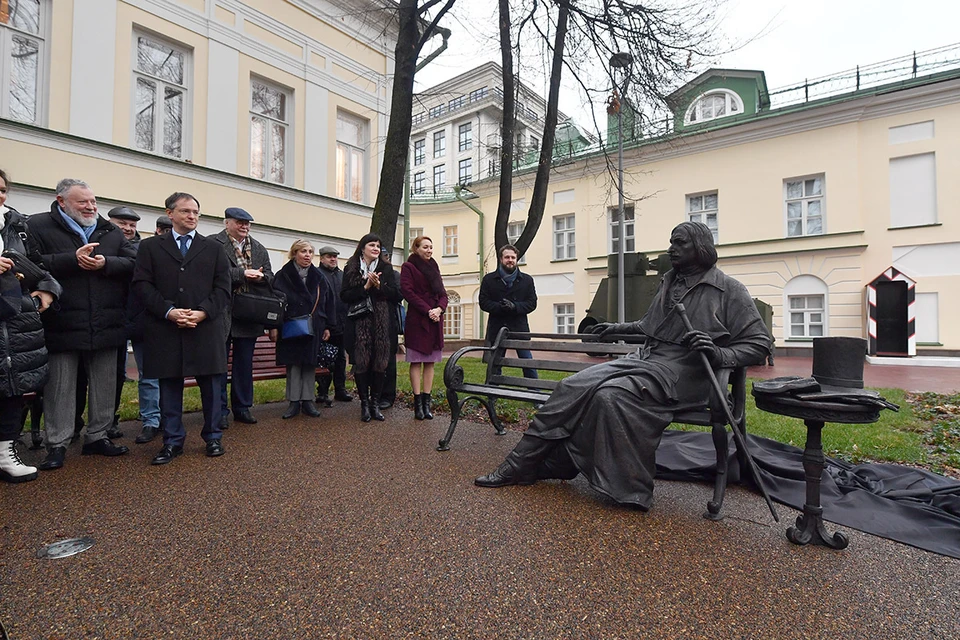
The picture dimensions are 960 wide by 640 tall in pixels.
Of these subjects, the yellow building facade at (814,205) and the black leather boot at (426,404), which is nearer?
the black leather boot at (426,404)

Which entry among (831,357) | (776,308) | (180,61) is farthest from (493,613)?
(776,308)

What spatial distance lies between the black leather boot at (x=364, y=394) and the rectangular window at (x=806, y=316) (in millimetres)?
15784

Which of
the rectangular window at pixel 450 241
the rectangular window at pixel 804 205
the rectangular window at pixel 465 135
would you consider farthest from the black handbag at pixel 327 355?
the rectangular window at pixel 465 135

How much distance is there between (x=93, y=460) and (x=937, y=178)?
64.3 feet

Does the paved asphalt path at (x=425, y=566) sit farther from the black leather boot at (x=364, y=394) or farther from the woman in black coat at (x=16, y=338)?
the black leather boot at (x=364, y=394)

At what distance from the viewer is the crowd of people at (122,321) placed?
3.35m

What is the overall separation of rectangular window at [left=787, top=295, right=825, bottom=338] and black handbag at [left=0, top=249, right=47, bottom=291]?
727 inches

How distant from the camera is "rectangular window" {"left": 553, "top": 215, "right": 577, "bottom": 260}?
72.5 feet

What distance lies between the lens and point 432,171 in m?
36.6

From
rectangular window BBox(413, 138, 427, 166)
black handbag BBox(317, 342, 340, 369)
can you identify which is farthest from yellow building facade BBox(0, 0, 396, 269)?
rectangular window BBox(413, 138, 427, 166)

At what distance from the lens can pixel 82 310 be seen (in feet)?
12.3

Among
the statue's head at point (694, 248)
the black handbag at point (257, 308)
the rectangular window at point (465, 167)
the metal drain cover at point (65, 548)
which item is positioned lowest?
the metal drain cover at point (65, 548)

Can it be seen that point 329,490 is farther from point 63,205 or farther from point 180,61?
point 180,61

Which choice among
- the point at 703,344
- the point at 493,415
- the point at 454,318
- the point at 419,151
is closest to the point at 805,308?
the point at 454,318
